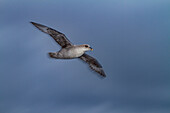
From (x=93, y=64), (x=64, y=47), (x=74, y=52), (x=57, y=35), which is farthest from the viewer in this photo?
(x=93, y=64)

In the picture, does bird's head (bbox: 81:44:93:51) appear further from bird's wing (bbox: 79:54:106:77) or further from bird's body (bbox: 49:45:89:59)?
bird's wing (bbox: 79:54:106:77)

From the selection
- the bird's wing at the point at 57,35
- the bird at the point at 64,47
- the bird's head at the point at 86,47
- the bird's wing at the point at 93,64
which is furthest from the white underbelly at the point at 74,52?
the bird's wing at the point at 93,64

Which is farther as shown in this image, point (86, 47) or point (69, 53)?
point (86, 47)

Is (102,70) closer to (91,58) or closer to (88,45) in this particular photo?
(91,58)

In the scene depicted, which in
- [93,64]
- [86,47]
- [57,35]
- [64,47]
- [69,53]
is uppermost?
[57,35]

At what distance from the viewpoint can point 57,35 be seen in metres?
32.8

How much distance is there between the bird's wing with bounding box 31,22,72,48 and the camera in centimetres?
3259

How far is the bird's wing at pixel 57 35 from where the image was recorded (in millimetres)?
32594

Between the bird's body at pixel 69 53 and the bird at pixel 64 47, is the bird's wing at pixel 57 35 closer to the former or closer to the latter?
the bird at pixel 64 47

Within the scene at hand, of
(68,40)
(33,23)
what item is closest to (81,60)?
(68,40)

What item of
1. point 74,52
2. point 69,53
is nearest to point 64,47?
point 69,53

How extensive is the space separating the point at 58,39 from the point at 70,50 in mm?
2189

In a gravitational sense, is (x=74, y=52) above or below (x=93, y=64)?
below

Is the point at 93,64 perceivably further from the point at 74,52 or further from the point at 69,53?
the point at 69,53
